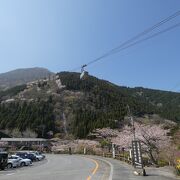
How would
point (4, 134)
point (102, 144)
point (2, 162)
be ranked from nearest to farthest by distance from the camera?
point (2, 162) → point (102, 144) → point (4, 134)

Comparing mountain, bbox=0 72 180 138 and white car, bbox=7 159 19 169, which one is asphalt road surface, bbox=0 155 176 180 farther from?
mountain, bbox=0 72 180 138

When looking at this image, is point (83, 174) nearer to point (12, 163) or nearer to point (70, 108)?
point (12, 163)

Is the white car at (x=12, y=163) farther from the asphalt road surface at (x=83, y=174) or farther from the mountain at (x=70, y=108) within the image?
the mountain at (x=70, y=108)

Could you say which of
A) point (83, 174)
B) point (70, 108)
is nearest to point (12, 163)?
→ point (83, 174)

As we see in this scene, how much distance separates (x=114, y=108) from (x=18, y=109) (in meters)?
40.2

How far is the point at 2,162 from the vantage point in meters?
33.8

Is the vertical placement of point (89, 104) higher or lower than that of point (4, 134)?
higher

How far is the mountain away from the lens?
399 feet

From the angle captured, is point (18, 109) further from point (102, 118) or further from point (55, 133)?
point (102, 118)

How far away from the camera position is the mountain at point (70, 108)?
121750 mm

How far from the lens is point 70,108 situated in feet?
502

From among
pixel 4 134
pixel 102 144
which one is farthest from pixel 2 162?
pixel 4 134

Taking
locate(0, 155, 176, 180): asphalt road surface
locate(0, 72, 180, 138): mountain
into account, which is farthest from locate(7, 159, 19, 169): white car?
locate(0, 72, 180, 138): mountain

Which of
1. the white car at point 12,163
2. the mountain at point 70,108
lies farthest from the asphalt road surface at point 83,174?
the mountain at point 70,108
